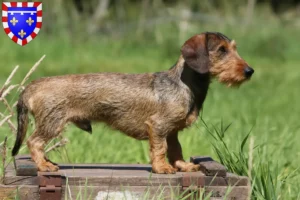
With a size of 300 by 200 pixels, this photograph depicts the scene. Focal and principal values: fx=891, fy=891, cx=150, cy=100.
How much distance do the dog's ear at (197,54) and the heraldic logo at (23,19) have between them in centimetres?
104

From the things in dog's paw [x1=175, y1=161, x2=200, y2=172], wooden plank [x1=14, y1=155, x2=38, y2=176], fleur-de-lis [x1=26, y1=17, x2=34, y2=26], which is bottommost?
dog's paw [x1=175, y1=161, x2=200, y2=172]

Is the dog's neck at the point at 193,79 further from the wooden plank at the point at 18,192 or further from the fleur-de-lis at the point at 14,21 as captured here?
the wooden plank at the point at 18,192

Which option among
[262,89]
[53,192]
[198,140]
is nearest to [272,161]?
[198,140]

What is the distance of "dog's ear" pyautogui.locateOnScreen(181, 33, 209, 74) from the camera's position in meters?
5.93

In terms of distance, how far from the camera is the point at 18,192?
18.0 ft

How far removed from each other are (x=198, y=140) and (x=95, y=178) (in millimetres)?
2900

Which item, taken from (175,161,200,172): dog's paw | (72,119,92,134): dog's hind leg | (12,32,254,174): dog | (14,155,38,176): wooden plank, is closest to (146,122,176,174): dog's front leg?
(12,32,254,174): dog

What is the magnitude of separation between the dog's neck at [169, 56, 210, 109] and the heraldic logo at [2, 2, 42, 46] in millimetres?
1003

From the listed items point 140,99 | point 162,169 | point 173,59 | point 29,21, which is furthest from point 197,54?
point 173,59

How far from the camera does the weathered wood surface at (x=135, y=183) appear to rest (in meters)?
5.54

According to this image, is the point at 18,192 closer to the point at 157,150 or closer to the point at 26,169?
the point at 26,169

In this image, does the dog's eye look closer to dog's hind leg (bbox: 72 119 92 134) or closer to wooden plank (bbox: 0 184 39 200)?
dog's hind leg (bbox: 72 119 92 134)

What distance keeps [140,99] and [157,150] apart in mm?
370

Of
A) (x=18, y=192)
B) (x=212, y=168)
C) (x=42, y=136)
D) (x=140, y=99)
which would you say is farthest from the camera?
(x=140, y=99)
